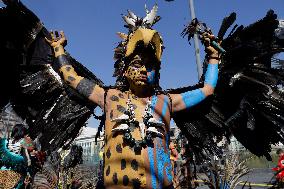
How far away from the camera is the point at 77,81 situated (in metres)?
2.88

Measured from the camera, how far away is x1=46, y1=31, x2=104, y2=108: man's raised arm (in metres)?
2.87

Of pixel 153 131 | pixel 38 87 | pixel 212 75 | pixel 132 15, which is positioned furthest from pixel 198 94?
pixel 38 87

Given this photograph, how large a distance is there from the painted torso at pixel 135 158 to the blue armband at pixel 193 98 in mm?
245

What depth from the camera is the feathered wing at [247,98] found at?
9.89 feet

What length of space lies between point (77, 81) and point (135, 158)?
2.72 feet

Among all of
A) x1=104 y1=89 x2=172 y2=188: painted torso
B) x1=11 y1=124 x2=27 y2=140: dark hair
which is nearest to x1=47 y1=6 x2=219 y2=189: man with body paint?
x1=104 y1=89 x2=172 y2=188: painted torso

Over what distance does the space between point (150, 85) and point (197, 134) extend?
0.75 m

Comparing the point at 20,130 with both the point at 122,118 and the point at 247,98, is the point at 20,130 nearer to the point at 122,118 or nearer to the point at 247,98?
the point at 122,118

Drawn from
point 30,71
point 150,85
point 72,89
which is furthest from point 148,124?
point 30,71

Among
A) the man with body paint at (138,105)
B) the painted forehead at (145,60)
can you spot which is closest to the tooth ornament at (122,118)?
the man with body paint at (138,105)

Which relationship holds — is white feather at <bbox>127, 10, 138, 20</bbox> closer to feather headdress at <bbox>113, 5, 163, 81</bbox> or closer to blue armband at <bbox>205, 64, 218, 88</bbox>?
feather headdress at <bbox>113, 5, 163, 81</bbox>

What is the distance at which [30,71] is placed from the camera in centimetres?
329

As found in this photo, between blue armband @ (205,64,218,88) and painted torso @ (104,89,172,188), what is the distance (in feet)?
1.61

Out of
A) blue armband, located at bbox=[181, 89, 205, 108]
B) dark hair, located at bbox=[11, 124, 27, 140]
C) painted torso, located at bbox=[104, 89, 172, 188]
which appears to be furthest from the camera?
dark hair, located at bbox=[11, 124, 27, 140]
